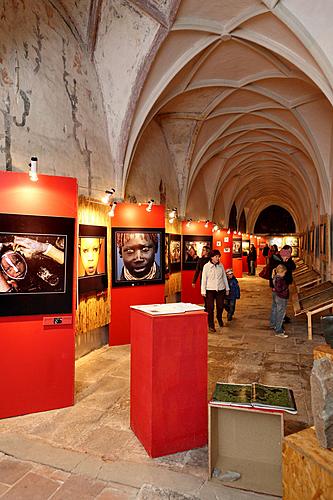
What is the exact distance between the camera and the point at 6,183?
13.1ft

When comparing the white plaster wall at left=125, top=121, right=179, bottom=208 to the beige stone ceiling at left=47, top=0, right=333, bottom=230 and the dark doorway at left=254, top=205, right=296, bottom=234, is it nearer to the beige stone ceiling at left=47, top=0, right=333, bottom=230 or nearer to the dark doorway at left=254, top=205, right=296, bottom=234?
the beige stone ceiling at left=47, top=0, right=333, bottom=230

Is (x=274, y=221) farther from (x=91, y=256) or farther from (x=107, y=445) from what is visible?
(x=107, y=445)

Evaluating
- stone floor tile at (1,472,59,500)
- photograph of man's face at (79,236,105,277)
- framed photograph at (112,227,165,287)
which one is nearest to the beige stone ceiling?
framed photograph at (112,227,165,287)

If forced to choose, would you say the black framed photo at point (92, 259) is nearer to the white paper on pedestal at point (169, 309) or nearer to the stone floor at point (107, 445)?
the stone floor at point (107, 445)

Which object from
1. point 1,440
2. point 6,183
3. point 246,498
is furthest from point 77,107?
point 246,498

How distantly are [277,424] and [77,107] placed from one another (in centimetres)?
580

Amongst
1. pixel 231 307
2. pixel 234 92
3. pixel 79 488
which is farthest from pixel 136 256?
pixel 234 92

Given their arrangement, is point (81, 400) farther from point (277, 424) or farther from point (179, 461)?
point (277, 424)

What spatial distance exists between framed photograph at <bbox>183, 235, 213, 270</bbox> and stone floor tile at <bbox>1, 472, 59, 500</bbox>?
872 centimetres

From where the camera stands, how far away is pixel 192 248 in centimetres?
1156

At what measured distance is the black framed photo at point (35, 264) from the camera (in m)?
4.03

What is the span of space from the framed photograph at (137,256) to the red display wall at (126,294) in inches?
4.2

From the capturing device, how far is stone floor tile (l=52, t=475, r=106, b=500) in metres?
2.69

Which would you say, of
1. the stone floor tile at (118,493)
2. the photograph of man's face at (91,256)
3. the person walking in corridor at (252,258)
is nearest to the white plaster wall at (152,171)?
the photograph of man's face at (91,256)
